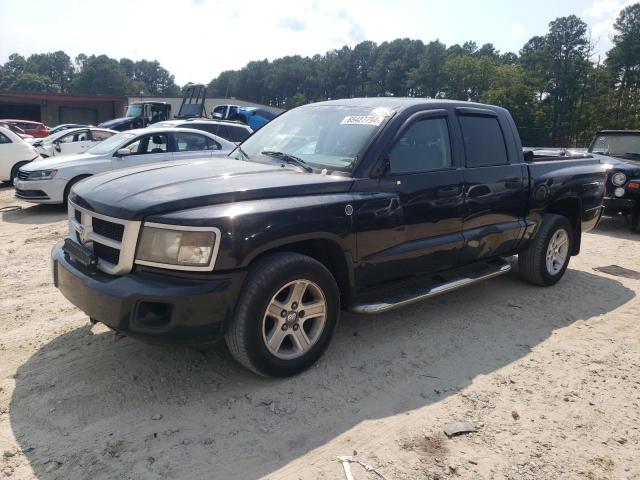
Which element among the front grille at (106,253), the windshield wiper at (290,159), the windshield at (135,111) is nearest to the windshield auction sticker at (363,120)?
the windshield wiper at (290,159)

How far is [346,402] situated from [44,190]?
8117mm

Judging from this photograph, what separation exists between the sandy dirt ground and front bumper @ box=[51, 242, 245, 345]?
508mm

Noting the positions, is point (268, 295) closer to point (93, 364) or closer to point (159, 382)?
point (159, 382)

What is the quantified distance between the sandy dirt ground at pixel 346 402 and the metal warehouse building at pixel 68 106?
3923cm

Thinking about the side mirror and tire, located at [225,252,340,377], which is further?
the side mirror

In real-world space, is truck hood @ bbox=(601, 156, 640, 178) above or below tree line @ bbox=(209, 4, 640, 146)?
below

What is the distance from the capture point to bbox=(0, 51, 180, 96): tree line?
11194 cm

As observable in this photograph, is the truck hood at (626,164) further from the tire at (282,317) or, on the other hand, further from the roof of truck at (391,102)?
the tire at (282,317)

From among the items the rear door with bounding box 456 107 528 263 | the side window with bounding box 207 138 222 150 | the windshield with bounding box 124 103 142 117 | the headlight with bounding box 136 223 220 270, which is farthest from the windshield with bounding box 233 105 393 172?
the windshield with bounding box 124 103 142 117

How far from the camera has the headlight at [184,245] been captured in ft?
9.41

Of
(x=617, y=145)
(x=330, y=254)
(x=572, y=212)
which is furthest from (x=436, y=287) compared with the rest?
(x=617, y=145)

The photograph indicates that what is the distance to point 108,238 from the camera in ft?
10.1

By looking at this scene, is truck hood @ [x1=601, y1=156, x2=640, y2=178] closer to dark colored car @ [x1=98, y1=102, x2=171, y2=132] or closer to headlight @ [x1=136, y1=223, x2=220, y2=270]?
headlight @ [x1=136, y1=223, x2=220, y2=270]

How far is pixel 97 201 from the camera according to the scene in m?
3.19
